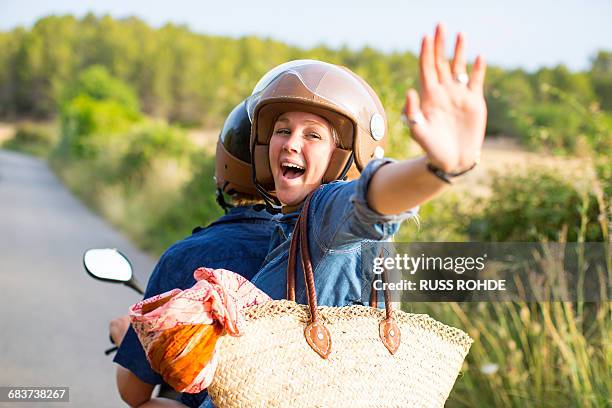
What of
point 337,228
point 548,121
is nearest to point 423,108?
point 337,228

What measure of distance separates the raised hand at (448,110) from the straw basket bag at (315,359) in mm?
456

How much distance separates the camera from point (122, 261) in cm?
288

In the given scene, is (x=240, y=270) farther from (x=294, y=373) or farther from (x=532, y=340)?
(x=532, y=340)

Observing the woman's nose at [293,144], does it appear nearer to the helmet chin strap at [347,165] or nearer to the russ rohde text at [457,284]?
the helmet chin strap at [347,165]

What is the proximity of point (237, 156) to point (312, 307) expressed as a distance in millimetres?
1293

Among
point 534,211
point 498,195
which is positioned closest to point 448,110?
point 534,211

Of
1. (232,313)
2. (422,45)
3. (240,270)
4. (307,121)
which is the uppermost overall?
(422,45)

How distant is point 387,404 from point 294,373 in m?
0.22

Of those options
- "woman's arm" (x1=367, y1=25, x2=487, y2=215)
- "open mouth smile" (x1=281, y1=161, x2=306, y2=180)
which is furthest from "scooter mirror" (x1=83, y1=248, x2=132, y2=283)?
"woman's arm" (x1=367, y1=25, x2=487, y2=215)

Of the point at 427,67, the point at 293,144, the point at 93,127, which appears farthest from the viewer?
the point at 93,127

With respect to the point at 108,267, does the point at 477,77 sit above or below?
above

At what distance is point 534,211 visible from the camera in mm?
5539

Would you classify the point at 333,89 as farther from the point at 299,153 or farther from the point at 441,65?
the point at 441,65

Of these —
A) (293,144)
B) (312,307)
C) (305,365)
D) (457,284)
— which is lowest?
(457,284)
